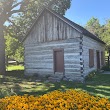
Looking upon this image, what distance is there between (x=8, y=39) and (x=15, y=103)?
2988cm

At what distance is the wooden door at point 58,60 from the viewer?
16375 mm

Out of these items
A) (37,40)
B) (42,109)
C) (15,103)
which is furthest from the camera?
(37,40)

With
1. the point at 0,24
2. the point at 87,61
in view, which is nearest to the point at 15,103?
the point at 87,61

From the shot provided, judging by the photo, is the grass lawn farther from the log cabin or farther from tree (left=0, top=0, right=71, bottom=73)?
tree (left=0, top=0, right=71, bottom=73)

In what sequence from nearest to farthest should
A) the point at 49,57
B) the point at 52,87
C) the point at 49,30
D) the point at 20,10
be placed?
1. the point at 52,87
2. the point at 49,30
3. the point at 49,57
4. the point at 20,10

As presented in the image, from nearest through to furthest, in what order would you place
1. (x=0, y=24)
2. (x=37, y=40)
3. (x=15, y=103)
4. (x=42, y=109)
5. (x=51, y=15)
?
(x=42, y=109) < (x=15, y=103) < (x=51, y=15) < (x=37, y=40) < (x=0, y=24)

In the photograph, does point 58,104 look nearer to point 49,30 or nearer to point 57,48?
point 57,48

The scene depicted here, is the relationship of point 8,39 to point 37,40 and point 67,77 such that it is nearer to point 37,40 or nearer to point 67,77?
point 37,40

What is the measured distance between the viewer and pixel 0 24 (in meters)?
21.7

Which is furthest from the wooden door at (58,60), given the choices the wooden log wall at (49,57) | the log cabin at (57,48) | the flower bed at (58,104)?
the flower bed at (58,104)

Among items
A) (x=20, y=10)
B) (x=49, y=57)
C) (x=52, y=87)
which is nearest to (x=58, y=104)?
(x=52, y=87)

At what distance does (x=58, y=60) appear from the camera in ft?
54.6

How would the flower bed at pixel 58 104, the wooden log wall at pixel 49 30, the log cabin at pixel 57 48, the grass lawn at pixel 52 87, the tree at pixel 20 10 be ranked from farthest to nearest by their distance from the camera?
the tree at pixel 20 10 < the wooden log wall at pixel 49 30 < the log cabin at pixel 57 48 < the grass lawn at pixel 52 87 < the flower bed at pixel 58 104

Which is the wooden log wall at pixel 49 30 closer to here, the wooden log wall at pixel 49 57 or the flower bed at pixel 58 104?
the wooden log wall at pixel 49 57
